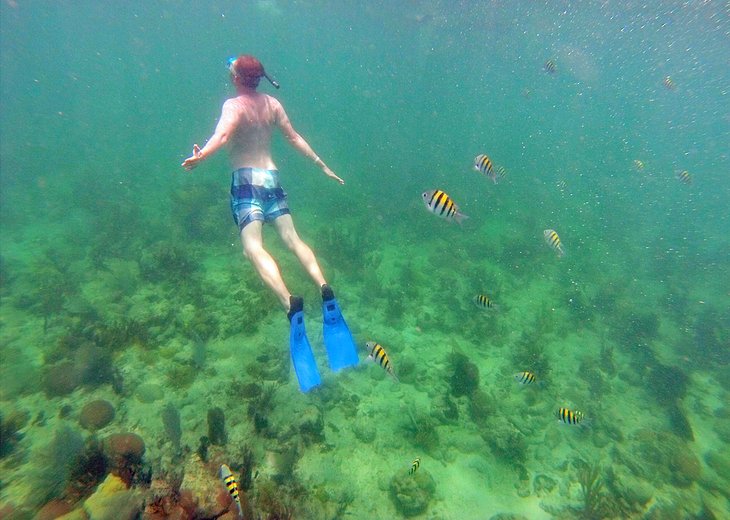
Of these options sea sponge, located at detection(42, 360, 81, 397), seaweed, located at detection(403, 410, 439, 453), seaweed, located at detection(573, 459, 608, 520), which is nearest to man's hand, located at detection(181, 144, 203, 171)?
sea sponge, located at detection(42, 360, 81, 397)

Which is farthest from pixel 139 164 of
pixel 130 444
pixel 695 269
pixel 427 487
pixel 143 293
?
pixel 695 269

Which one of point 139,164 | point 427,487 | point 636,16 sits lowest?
point 427,487

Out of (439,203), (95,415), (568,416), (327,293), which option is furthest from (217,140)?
(568,416)

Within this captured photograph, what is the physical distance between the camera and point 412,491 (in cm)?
512

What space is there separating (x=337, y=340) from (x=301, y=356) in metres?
0.55

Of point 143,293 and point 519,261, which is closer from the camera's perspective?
point 143,293

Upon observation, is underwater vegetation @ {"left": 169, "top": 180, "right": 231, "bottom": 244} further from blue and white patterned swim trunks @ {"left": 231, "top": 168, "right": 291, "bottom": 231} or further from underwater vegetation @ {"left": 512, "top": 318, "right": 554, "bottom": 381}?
underwater vegetation @ {"left": 512, "top": 318, "right": 554, "bottom": 381}

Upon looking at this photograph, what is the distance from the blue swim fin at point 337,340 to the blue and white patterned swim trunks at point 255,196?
5.77 ft

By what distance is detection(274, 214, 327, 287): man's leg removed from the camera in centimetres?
495

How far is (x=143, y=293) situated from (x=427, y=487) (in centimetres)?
826

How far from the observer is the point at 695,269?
18.1 metres

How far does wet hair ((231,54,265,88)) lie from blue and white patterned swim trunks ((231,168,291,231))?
4.14 ft

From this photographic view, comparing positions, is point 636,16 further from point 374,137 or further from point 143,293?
point 143,293

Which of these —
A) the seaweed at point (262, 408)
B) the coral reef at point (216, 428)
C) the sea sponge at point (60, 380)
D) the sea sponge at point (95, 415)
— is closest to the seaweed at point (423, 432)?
the seaweed at point (262, 408)
